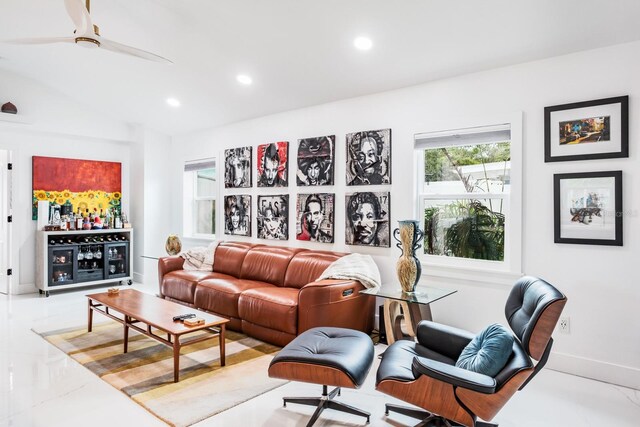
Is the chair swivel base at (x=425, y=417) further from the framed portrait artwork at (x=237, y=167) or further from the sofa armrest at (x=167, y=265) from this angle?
the framed portrait artwork at (x=237, y=167)

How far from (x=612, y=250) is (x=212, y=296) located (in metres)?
3.62

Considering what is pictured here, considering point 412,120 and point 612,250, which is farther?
point 412,120

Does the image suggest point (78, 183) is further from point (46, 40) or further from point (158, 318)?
point (158, 318)

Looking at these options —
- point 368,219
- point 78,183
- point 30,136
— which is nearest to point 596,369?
point 368,219

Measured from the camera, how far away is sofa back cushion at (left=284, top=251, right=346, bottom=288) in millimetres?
4250

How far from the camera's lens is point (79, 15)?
105 inches

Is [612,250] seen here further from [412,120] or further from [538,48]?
[412,120]

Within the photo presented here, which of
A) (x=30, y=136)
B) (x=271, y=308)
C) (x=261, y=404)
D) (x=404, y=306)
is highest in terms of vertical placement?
(x=30, y=136)

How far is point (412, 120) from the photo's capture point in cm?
395

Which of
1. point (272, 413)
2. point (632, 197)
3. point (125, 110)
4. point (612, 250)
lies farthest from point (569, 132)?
point (125, 110)

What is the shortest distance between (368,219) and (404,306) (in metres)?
1.20

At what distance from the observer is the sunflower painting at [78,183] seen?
6.02 meters

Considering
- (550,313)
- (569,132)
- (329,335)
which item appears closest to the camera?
(550,313)

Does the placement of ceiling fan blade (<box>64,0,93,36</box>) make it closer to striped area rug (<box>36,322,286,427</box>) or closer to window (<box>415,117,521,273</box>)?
striped area rug (<box>36,322,286,427</box>)
